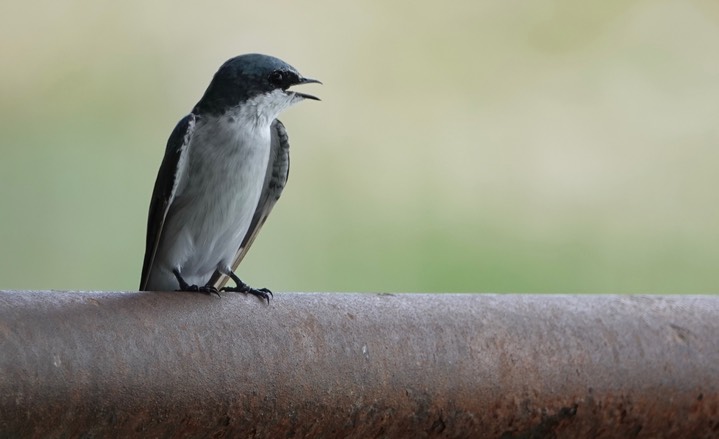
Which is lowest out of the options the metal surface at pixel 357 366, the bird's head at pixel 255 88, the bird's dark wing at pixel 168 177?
the metal surface at pixel 357 366

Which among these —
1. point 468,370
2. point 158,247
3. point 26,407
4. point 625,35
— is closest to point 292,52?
point 625,35

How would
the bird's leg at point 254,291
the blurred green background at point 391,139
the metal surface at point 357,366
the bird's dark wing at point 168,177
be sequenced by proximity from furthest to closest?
the blurred green background at point 391,139
the bird's dark wing at point 168,177
the bird's leg at point 254,291
the metal surface at point 357,366

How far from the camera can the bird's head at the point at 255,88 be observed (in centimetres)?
201

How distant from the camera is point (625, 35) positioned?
3756mm

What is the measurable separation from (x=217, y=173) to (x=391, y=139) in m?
1.54

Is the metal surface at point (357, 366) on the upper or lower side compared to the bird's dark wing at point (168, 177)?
lower

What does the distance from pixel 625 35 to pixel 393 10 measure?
69 centimetres

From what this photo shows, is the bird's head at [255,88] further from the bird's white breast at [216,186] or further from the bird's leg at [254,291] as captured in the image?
the bird's leg at [254,291]

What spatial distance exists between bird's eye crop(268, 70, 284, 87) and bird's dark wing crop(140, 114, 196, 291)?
151 mm

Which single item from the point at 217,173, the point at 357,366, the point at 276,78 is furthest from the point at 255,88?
the point at 357,366

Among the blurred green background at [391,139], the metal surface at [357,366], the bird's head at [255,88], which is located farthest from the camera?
the blurred green background at [391,139]

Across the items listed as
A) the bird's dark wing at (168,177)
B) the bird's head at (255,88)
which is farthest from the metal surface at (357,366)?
the bird's head at (255,88)

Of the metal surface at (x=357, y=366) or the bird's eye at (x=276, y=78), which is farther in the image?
the bird's eye at (x=276, y=78)

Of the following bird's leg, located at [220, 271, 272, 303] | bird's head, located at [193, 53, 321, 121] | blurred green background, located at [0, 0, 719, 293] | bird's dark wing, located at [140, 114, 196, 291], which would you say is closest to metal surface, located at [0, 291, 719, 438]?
bird's leg, located at [220, 271, 272, 303]
